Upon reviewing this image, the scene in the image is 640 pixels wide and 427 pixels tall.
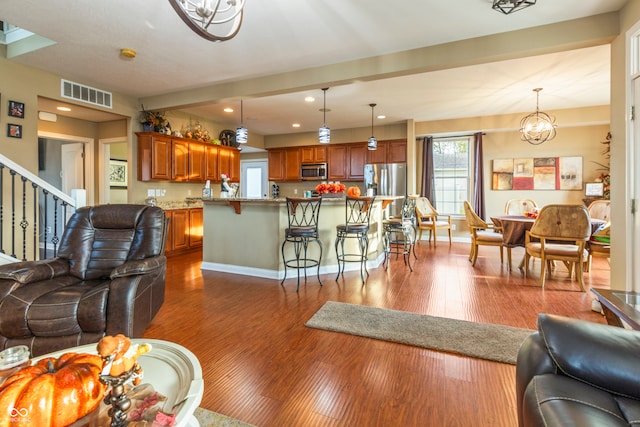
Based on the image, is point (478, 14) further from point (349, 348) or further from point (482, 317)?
point (349, 348)

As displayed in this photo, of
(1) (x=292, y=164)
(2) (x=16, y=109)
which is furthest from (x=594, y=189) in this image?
(2) (x=16, y=109)

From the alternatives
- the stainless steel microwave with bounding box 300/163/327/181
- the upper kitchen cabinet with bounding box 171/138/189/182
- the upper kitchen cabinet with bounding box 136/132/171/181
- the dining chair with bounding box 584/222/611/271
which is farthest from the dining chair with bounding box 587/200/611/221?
the upper kitchen cabinet with bounding box 136/132/171/181

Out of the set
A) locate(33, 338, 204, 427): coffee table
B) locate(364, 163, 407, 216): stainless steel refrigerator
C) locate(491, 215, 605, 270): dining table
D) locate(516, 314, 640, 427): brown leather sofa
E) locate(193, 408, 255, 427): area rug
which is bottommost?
locate(193, 408, 255, 427): area rug

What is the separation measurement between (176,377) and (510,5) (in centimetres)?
356

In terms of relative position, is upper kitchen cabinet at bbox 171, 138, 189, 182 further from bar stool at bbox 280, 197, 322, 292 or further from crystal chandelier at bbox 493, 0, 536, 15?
crystal chandelier at bbox 493, 0, 536, 15

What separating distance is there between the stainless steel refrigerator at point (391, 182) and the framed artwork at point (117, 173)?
5.53 meters

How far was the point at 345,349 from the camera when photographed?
221 cm

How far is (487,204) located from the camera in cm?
683

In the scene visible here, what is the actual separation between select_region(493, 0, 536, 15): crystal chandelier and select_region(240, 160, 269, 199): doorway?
7.27 meters

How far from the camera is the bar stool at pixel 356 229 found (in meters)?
3.91

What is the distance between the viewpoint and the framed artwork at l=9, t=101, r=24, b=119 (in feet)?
12.2

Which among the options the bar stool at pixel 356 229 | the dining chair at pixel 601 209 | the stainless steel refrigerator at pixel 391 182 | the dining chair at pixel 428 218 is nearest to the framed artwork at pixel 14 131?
the bar stool at pixel 356 229

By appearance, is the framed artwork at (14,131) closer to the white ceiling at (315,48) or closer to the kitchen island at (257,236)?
the white ceiling at (315,48)

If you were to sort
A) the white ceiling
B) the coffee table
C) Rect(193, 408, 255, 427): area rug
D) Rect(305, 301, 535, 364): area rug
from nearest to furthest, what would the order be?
1. the coffee table
2. Rect(193, 408, 255, 427): area rug
3. Rect(305, 301, 535, 364): area rug
4. the white ceiling
